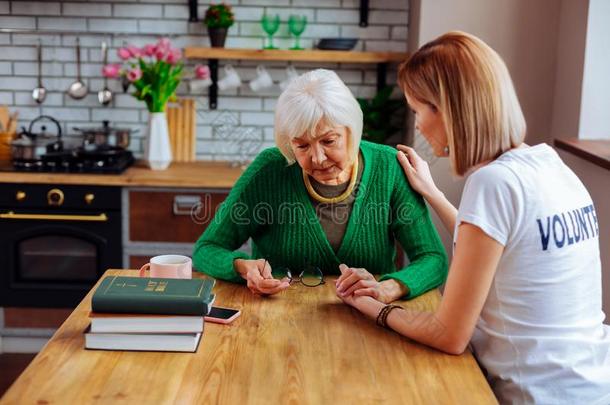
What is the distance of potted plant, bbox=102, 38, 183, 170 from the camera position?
4086mm

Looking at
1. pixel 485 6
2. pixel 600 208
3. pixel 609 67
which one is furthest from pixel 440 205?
pixel 485 6

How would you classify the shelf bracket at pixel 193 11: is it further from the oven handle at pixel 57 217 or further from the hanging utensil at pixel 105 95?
the oven handle at pixel 57 217

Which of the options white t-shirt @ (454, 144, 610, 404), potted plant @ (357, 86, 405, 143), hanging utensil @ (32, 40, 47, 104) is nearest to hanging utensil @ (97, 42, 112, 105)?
hanging utensil @ (32, 40, 47, 104)

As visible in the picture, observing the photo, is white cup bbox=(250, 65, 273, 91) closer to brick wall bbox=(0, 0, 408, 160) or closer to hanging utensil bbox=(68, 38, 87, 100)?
brick wall bbox=(0, 0, 408, 160)

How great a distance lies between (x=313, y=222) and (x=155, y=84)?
1.89 metres

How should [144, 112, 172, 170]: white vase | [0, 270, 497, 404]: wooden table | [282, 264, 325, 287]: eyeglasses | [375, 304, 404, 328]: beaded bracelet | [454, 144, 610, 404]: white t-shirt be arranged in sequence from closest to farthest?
1. [0, 270, 497, 404]: wooden table
2. [454, 144, 610, 404]: white t-shirt
3. [375, 304, 404, 328]: beaded bracelet
4. [282, 264, 325, 287]: eyeglasses
5. [144, 112, 172, 170]: white vase

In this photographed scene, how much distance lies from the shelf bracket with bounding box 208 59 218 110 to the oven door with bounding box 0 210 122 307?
35.0 inches

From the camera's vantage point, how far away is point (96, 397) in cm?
161

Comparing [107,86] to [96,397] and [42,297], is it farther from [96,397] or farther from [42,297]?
[96,397]

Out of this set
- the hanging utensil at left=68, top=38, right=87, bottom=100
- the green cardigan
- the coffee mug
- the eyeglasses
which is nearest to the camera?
the coffee mug

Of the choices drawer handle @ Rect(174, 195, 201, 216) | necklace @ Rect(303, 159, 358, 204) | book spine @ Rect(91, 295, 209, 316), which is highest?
necklace @ Rect(303, 159, 358, 204)

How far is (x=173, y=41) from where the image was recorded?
442 cm

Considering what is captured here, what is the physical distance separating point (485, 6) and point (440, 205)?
5.82 feet

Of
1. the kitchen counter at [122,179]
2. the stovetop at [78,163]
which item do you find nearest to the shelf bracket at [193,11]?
the stovetop at [78,163]
